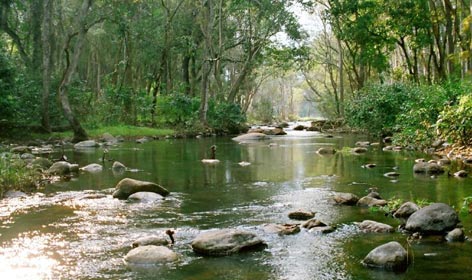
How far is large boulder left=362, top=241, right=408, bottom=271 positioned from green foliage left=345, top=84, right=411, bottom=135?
18.4m

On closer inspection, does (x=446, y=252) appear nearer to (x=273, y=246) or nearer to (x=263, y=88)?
(x=273, y=246)

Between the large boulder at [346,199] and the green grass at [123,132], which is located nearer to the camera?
the large boulder at [346,199]

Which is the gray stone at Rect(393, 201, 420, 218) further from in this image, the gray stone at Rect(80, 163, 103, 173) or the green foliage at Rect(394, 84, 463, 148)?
the green foliage at Rect(394, 84, 463, 148)

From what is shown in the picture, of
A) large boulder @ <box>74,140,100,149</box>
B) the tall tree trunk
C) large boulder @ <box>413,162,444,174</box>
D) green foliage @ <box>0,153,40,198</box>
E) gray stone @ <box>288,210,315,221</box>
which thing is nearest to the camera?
gray stone @ <box>288,210,315,221</box>

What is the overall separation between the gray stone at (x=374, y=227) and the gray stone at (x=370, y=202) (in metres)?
1.46

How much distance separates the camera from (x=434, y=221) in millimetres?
6984

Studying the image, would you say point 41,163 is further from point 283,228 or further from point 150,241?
point 283,228

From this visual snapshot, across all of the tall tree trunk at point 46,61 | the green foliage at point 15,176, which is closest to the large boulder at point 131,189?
the green foliage at point 15,176

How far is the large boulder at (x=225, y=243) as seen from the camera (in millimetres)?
6363

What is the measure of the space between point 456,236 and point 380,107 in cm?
1895

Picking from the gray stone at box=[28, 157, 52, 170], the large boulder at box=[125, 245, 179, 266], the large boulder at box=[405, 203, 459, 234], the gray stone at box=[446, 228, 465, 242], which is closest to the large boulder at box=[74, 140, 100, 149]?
the gray stone at box=[28, 157, 52, 170]

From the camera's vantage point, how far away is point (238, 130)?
35.1 metres

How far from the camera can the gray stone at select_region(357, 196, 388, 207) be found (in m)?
8.86

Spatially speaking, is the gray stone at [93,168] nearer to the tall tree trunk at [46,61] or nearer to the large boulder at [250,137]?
the tall tree trunk at [46,61]
